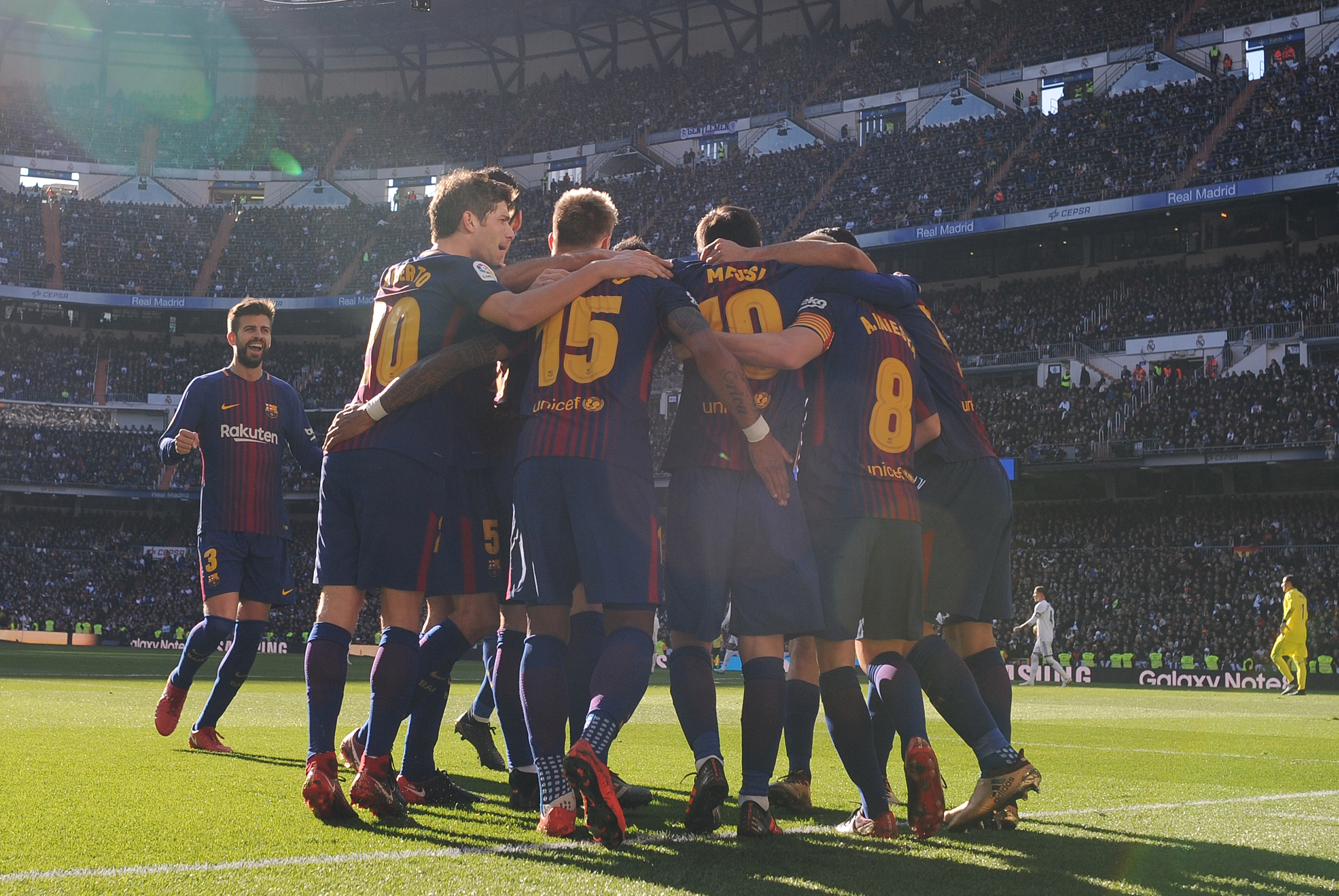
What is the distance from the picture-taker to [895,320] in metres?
5.01

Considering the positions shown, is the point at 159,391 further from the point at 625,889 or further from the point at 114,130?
the point at 625,889

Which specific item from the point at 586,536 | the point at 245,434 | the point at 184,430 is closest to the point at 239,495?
the point at 245,434

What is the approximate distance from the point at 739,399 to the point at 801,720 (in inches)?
62.4

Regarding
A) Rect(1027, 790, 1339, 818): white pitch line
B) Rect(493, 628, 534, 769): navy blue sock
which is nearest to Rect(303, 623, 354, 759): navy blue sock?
Rect(493, 628, 534, 769): navy blue sock

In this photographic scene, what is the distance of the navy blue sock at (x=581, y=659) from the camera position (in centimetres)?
464

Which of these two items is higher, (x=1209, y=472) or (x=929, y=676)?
(x=1209, y=472)

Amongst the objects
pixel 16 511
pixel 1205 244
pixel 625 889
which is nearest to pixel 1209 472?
pixel 1205 244

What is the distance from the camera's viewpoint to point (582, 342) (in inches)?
172

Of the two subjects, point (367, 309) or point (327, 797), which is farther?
point (367, 309)

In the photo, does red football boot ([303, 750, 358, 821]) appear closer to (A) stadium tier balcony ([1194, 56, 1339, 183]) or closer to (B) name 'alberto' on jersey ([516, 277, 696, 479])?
(B) name 'alberto' on jersey ([516, 277, 696, 479])

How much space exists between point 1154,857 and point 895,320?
234 cm

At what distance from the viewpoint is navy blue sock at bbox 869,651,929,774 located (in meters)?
4.29

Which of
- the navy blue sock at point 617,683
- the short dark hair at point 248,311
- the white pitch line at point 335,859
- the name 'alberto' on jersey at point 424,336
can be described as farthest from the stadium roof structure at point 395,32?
the white pitch line at point 335,859

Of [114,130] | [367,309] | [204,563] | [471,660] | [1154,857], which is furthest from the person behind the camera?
[114,130]
